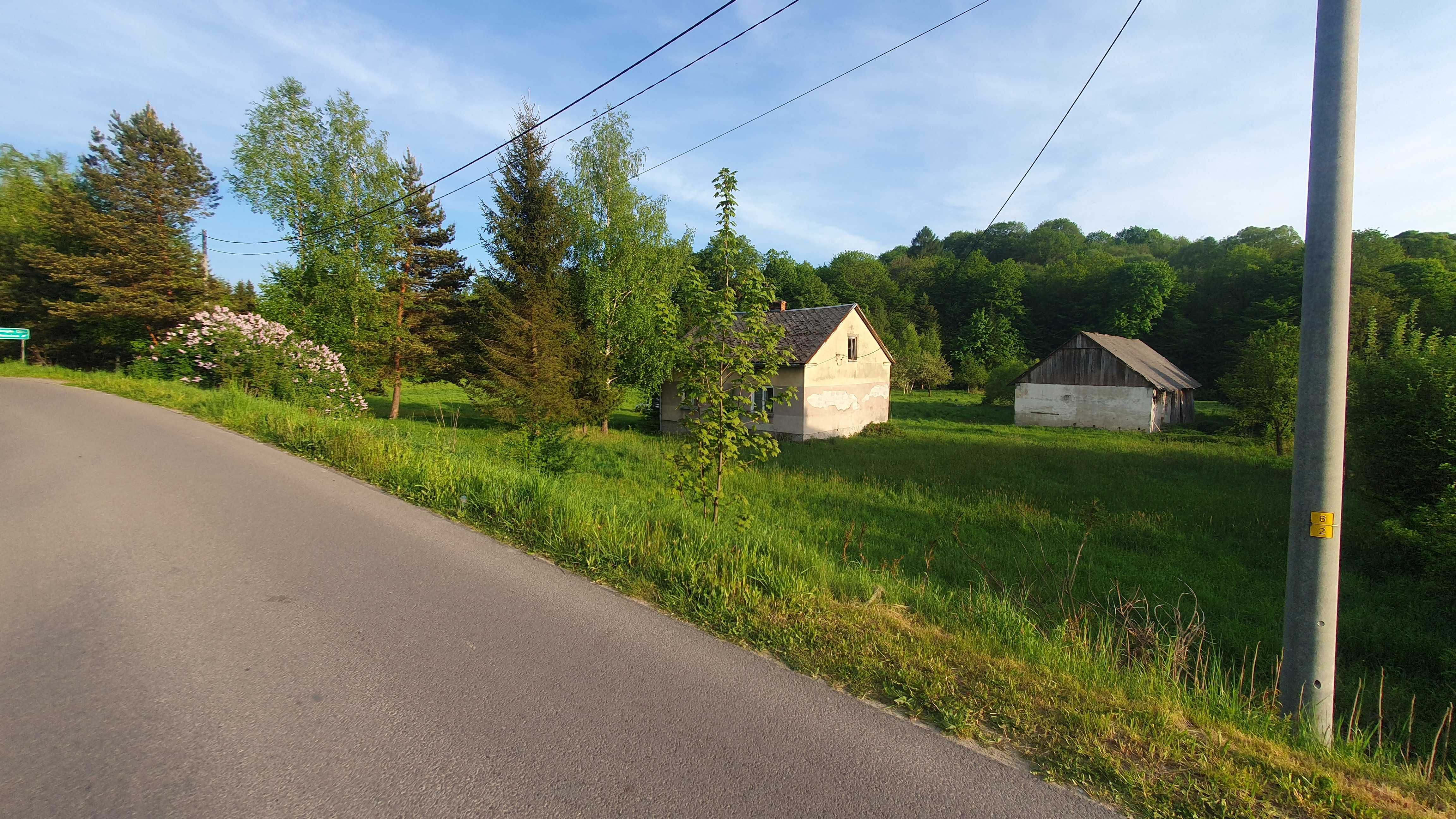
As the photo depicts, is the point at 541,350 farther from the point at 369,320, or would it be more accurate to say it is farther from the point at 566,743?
the point at 566,743

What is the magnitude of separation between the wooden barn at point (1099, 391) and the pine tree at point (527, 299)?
24.6 metres

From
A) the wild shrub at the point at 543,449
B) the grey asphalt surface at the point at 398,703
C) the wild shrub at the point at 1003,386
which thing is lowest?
the grey asphalt surface at the point at 398,703

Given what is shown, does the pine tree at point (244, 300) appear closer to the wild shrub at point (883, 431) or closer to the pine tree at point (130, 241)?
the pine tree at point (130, 241)

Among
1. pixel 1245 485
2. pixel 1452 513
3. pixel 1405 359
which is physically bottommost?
pixel 1245 485

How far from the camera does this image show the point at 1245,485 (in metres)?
15.9

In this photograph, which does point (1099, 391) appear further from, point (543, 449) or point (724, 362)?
point (724, 362)

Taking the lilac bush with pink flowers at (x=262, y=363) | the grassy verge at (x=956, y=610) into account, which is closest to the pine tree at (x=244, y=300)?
the lilac bush with pink flowers at (x=262, y=363)

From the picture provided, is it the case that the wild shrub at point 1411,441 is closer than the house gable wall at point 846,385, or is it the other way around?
the wild shrub at point 1411,441

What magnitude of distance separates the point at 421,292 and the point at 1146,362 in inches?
1510

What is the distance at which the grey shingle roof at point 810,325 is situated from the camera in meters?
25.8

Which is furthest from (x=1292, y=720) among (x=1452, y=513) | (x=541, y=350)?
(x=541, y=350)

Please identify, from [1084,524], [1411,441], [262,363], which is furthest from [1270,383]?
[262,363]

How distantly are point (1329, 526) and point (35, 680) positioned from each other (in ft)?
22.3

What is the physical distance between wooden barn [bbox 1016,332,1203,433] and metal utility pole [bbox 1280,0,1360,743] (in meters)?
32.3
